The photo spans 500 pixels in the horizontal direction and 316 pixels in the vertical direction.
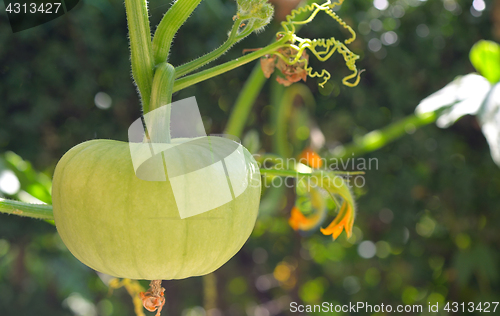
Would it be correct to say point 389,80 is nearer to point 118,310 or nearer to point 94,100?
point 94,100

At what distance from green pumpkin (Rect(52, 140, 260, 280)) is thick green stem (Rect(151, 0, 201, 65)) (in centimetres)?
10

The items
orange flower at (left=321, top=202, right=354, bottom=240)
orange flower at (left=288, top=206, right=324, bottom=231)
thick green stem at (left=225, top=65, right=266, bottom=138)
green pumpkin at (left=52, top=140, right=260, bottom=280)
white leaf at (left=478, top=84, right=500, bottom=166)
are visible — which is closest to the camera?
green pumpkin at (left=52, top=140, right=260, bottom=280)

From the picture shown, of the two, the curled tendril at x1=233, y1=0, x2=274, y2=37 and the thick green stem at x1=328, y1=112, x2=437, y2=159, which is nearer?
the curled tendril at x1=233, y1=0, x2=274, y2=37

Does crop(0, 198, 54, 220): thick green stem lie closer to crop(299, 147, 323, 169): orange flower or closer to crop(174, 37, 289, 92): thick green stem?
crop(174, 37, 289, 92): thick green stem

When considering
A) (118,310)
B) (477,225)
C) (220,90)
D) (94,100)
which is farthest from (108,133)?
(477,225)

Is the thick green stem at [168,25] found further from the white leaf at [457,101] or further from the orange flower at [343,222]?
the white leaf at [457,101]

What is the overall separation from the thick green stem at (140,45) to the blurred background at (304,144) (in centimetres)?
76

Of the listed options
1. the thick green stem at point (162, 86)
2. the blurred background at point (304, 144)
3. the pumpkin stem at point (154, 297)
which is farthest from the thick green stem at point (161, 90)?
the blurred background at point (304, 144)

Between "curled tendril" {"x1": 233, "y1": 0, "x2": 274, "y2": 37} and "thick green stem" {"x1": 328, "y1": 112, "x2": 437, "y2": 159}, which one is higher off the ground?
"curled tendril" {"x1": 233, "y1": 0, "x2": 274, "y2": 37}

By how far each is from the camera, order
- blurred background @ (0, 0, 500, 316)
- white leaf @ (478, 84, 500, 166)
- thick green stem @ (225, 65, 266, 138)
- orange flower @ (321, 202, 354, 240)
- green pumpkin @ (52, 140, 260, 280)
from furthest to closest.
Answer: blurred background @ (0, 0, 500, 316) → thick green stem @ (225, 65, 266, 138) → white leaf @ (478, 84, 500, 166) → orange flower @ (321, 202, 354, 240) → green pumpkin @ (52, 140, 260, 280)

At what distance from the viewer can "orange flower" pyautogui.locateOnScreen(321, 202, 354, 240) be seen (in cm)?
50

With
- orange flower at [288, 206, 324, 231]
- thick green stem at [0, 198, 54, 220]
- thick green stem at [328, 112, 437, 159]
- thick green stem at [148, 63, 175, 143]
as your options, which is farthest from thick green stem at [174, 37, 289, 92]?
thick green stem at [328, 112, 437, 159]

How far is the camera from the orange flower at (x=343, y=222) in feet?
1.65

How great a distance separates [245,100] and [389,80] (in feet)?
2.09
